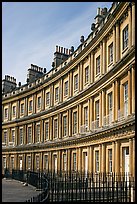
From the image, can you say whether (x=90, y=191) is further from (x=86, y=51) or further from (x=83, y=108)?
(x=86, y=51)

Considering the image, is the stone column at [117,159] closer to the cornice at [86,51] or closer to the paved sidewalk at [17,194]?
the paved sidewalk at [17,194]

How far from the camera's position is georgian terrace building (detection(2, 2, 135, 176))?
1719 centimetres

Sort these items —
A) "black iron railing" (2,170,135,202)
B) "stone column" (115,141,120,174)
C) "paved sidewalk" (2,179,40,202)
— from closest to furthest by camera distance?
"black iron railing" (2,170,135,202)
"paved sidewalk" (2,179,40,202)
"stone column" (115,141,120,174)

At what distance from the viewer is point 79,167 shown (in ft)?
83.7

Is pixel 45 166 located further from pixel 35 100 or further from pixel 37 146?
pixel 35 100

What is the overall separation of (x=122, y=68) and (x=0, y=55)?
42.4ft

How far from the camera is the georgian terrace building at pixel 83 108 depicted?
1719 centimetres

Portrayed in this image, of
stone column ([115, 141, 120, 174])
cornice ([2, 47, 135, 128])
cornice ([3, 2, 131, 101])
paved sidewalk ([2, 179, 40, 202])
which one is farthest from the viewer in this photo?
cornice ([3, 2, 131, 101])

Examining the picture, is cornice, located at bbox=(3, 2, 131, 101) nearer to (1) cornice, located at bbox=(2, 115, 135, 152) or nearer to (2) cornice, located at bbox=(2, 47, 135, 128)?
(2) cornice, located at bbox=(2, 47, 135, 128)

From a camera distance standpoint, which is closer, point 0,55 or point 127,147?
point 0,55

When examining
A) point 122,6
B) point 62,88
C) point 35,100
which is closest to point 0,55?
point 122,6

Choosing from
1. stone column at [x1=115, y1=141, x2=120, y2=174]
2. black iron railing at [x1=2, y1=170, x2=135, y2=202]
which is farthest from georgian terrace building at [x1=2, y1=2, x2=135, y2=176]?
black iron railing at [x1=2, y1=170, x2=135, y2=202]

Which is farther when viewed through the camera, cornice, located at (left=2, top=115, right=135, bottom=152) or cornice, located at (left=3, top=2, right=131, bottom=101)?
cornice, located at (left=3, top=2, right=131, bottom=101)

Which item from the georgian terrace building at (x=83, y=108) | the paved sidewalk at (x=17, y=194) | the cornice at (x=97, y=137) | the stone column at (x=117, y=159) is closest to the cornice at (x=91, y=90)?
the georgian terrace building at (x=83, y=108)
